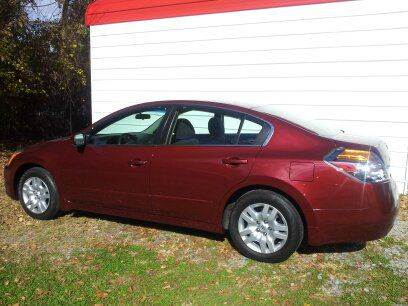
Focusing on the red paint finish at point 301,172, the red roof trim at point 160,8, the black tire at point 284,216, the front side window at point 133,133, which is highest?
the red roof trim at point 160,8

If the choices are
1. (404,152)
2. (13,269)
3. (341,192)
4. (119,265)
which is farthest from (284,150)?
(404,152)

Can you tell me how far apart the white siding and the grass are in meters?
2.14

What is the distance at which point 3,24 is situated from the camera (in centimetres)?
907

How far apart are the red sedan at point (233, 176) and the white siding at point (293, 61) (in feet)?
5.92

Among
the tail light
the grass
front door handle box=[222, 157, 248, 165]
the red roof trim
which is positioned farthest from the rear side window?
the red roof trim

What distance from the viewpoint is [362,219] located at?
3848 mm

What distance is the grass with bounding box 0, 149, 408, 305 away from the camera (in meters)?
3.66

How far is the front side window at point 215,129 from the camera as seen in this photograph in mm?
4289

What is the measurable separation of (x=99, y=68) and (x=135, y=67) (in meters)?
0.91

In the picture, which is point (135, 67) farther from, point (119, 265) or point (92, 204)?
point (119, 265)

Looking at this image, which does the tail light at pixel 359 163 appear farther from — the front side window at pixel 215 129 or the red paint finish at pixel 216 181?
the front side window at pixel 215 129

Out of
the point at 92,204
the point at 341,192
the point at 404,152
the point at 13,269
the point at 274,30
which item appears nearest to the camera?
the point at 341,192

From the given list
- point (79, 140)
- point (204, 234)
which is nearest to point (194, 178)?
point (204, 234)

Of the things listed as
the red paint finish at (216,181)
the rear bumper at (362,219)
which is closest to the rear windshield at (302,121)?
the red paint finish at (216,181)
